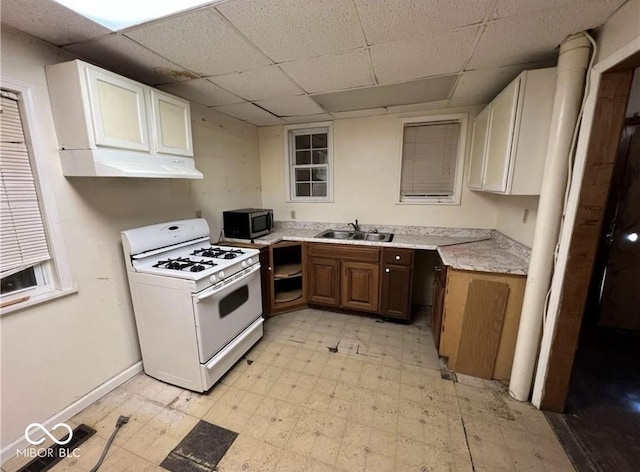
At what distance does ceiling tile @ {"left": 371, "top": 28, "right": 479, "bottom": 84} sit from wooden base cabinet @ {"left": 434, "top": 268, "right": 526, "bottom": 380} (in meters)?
1.45

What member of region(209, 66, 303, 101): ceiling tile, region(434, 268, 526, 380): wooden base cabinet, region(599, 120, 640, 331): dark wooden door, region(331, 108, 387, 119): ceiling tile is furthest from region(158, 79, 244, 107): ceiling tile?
region(599, 120, 640, 331): dark wooden door

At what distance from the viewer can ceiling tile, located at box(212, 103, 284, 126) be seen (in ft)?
8.71

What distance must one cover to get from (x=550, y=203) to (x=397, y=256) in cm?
130

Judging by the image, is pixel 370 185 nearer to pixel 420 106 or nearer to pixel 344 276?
pixel 420 106

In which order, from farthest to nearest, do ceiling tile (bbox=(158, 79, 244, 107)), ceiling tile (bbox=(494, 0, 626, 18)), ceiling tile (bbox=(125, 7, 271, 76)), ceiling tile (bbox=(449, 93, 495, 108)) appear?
ceiling tile (bbox=(449, 93, 495, 108))
ceiling tile (bbox=(158, 79, 244, 107))
ceiling tile (bbox=(125, 7, 271, 76))
ceiling tile (bbox=(494, 0, 626, 18))

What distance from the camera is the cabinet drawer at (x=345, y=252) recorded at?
271 cm

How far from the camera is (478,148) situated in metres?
2.45

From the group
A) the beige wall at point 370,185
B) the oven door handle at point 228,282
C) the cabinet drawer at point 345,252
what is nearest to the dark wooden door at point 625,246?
the beige wall at point 370,185

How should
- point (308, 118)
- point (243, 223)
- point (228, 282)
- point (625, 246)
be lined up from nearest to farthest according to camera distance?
1. point (228, 282)
2. point (625, 246)
3. point (243, 223)
4. point (308, 118)

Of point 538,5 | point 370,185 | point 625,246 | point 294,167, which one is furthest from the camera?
point 294,167

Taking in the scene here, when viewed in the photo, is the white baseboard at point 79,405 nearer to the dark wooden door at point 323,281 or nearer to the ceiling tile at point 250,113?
the dark wooden door at point 323,281

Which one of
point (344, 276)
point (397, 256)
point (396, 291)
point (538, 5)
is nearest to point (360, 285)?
point (344, 276)

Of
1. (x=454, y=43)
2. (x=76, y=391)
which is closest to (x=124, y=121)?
(x=76, y=391)

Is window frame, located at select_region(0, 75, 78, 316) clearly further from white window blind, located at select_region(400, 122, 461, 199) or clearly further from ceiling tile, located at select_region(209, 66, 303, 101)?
white window blind, located at select_region(400, 122, 461, 199)
